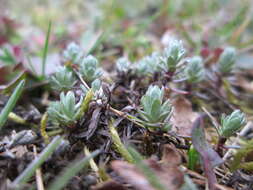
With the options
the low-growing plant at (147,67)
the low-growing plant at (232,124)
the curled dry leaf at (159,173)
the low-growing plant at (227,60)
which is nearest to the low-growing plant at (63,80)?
the low-growing plant at (147,67)

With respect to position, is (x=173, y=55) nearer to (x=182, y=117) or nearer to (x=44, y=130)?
Result: (x=182, y=117)

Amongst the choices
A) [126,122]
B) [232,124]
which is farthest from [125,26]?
[232,124]

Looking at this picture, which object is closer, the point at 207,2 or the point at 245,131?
the point at 245,131

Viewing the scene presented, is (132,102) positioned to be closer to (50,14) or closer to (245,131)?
(245,131)

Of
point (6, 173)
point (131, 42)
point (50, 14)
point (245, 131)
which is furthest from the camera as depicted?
point (50, 14)

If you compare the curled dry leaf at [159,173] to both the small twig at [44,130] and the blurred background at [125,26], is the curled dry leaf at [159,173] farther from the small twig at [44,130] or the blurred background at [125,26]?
the blurred background at [125,26]

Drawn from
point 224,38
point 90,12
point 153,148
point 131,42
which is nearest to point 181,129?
point 153,148
